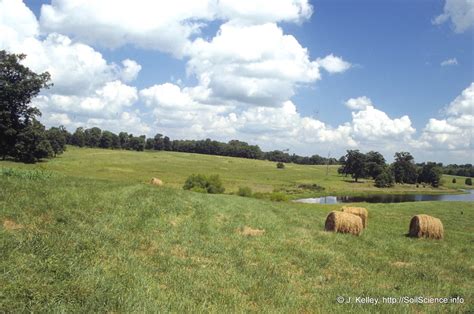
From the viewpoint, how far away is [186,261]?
11617 millimetres

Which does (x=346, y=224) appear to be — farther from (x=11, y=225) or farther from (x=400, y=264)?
(x=11, y=225)

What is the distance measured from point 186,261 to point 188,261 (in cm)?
6

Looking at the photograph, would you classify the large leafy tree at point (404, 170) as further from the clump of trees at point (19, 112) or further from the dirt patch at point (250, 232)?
the dirt patch at point (250, 232)

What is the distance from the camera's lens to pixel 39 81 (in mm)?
71625

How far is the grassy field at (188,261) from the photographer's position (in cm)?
791

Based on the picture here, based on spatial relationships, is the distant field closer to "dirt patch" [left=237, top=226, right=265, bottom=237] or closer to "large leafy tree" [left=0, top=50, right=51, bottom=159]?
"large leafy tree" [left=0, top=50, right=51, bottom=159]

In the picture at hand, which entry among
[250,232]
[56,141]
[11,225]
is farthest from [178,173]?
[11,225]

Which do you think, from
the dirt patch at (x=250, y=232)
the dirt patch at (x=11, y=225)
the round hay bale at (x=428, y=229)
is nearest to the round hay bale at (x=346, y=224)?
the round hay bale at (x=428, y=229)

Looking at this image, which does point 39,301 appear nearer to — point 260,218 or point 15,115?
point 260,218

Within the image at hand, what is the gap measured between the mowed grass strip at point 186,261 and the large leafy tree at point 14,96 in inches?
2314

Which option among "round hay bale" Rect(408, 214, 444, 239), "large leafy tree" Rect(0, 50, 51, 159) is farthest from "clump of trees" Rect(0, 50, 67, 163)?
"round hay bale" Rect(408, 214, 444, 239)

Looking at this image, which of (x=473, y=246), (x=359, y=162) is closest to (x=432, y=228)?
(x=473, y=246)

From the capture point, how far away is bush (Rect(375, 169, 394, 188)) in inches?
5162

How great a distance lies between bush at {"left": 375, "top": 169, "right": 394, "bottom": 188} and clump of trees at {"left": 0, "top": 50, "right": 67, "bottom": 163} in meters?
100
